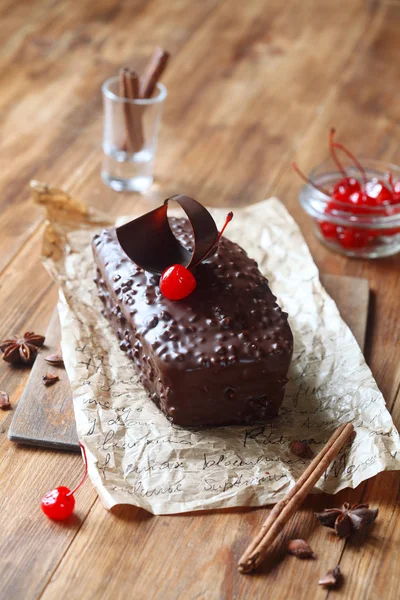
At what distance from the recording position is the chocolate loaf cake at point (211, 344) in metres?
1.55

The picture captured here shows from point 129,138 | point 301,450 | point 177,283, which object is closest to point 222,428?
point 301,450

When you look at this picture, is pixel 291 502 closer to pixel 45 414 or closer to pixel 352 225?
pixel 45 414

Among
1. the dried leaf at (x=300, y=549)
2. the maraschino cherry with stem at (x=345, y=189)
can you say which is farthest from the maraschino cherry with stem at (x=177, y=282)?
the maraschino cherry with stem at (x=345, y=189)

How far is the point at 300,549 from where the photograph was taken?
1368 mm

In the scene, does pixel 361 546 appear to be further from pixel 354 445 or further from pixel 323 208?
pixel 323 208

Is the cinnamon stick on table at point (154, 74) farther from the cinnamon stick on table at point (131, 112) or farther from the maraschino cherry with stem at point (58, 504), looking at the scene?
the maraschino cherry with stem at point (58, 504)

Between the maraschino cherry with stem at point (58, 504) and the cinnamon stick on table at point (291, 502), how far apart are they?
0.32 m

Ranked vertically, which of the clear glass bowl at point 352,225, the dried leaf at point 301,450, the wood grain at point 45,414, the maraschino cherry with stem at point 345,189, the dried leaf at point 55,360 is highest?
the wood grain at point 45,414

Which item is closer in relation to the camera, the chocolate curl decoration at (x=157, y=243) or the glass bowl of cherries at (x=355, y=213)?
the chocolate curl decoration at (x=157, y=243)

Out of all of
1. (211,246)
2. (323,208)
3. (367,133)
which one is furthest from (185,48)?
(211,246)

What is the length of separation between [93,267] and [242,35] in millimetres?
1719

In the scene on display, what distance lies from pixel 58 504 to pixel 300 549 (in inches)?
17.1

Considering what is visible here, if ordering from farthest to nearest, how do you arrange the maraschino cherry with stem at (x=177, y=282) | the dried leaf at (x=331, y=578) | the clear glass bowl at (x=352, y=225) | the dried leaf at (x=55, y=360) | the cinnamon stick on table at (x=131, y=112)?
the cinnamon stick on table at (x=131, y=112) → the clear glass bowl at (x=352, y=225) → the dried leaf at (x=55, y=360) → the maraschino cherry with stem at (x=177, y=282) → the dried leaf at (x=331, y=578)

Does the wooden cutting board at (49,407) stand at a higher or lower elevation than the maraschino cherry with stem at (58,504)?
lower
